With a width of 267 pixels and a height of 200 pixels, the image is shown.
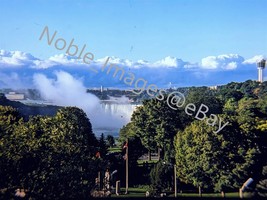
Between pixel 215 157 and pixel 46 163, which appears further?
pixel 215 157

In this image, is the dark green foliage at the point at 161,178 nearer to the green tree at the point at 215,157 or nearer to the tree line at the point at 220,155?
the tree line at the point at 220,155

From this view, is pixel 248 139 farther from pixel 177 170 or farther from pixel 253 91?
pixel 253 91

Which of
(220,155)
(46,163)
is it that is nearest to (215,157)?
(220,155)

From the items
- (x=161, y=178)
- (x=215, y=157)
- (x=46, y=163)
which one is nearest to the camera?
(x=46, y=163)

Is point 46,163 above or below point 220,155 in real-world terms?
above

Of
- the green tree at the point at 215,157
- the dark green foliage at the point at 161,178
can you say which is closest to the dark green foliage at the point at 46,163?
the dark green foliage at the point at 161,178

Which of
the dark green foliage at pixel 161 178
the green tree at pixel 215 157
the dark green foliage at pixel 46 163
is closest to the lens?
the dark green foliage at pixel 46 163

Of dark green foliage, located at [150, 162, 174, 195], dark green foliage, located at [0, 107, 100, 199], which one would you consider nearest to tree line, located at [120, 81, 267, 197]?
dark green foliage, located at [150, 162, 174, 195]

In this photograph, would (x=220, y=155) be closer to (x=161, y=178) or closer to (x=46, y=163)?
(x=161, y=178)

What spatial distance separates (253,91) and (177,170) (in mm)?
42393

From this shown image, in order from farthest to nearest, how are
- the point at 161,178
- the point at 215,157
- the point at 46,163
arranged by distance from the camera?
the point at 161,178 → the point at 215,157 → the point at 46,163

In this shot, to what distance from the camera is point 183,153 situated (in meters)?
20.6

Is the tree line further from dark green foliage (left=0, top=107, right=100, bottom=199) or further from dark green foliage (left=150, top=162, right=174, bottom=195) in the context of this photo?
dark green foliage (left=0, top=107, right=100, bottom=199)

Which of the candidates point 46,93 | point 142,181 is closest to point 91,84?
point 46,93
